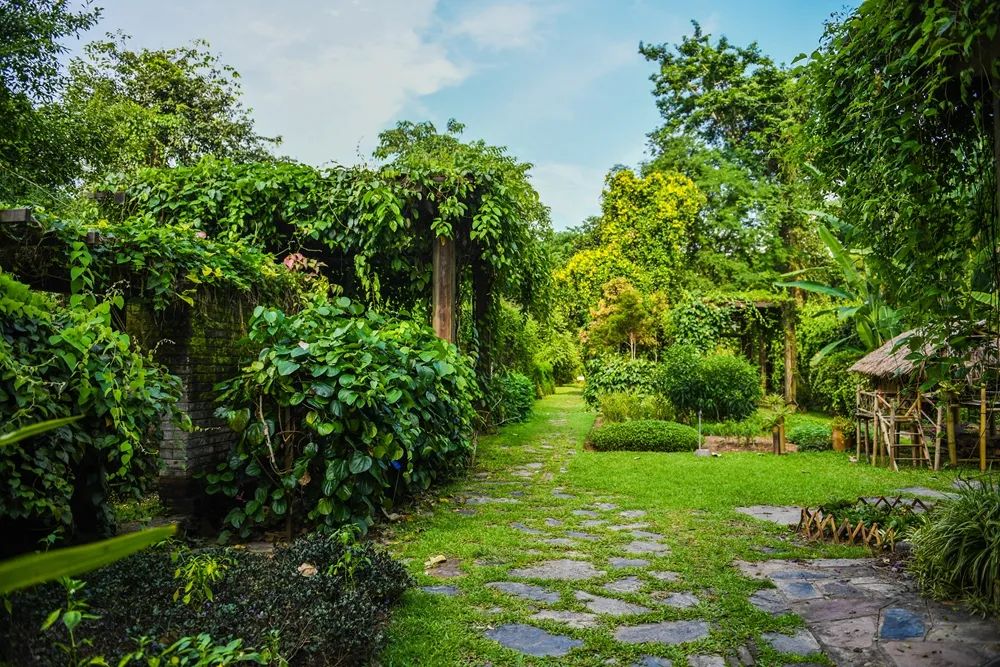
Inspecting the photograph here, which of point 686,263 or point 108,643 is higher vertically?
point 686,263

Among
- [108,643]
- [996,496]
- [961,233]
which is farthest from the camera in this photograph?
[996,496]

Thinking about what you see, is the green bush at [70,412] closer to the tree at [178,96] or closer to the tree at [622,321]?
the tree at [622,321]

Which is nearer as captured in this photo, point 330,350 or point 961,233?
point 961,233

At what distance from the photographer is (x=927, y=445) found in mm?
8773

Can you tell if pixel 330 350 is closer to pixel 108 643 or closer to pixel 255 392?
pixel 255 392

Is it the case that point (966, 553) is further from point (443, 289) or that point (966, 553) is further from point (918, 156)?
point (443, 289)

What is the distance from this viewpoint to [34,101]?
42.3ft

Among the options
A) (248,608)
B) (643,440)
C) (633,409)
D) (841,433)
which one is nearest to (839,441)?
(841,433)

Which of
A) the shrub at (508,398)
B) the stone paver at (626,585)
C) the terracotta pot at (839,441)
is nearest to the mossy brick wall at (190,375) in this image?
the stone paver at (626,585)

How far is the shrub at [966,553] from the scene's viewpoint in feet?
10.9

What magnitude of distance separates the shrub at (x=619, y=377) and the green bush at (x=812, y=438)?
11.8 ft

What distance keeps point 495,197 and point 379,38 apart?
4.40 meters

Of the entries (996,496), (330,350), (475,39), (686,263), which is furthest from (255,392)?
(686,263)

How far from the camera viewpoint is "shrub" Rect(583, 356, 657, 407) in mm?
14203
